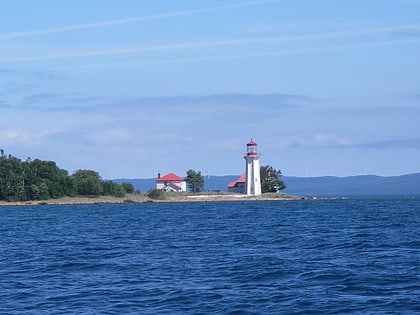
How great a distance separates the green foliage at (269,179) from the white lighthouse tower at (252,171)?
16.0 meters

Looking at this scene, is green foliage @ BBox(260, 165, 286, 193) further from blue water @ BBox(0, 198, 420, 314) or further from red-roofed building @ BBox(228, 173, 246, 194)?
blue water @ BBox(0, 198, 420, 314)

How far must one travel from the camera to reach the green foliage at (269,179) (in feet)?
636

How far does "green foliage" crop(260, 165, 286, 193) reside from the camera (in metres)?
194

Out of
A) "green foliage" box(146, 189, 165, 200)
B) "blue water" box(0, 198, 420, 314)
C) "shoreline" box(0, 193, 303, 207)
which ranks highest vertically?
"green foliage" box(146, 189, 165, 200)

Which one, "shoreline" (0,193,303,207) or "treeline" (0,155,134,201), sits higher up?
"treeline" (0,155,134,201)

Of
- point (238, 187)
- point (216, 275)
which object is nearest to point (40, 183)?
point (238, 187)

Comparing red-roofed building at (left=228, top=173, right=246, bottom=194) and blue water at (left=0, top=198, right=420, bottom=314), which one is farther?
red-roofed building at (left=228, top=173, right=246, bottom=194)

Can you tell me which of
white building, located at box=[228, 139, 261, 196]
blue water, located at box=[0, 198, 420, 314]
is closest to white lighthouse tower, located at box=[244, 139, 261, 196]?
white building, located at box=[228, 139, 261, 196]

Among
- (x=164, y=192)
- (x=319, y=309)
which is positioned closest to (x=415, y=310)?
(x=319, y=309)

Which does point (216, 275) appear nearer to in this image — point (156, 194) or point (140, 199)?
point (140, 199)

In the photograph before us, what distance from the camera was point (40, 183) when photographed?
170500mm

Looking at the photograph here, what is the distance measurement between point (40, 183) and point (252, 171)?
3956 centimetres

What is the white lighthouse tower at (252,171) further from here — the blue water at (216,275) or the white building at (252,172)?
the blue water at (216,275)

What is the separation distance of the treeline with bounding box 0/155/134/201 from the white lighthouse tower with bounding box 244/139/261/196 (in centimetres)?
2698
